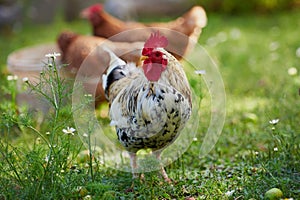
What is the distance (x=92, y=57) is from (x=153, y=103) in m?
1.66

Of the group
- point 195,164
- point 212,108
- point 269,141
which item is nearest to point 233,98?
point 212,108

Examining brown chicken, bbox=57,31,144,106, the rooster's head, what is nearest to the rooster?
the rooster's head

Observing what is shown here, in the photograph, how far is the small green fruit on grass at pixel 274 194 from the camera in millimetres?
3006

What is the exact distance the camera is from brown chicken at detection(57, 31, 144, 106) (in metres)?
4.48

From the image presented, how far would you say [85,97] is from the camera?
3.40 m

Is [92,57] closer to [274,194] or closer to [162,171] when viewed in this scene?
[162,171]

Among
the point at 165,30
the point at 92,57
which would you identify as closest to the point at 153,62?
the point at 92,57

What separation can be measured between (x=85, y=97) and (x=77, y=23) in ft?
20.4

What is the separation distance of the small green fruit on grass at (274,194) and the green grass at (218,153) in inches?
4.0

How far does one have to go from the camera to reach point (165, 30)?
204 inches

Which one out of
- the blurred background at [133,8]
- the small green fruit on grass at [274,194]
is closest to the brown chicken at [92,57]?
the small green fruit on grass at [274,194]

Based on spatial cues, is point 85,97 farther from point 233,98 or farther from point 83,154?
point 233,98

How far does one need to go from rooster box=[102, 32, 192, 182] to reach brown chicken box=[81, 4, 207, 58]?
159cm

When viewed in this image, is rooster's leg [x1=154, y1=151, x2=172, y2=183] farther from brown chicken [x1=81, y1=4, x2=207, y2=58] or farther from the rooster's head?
brown chicken [x1=81, y1=4, x2=207, y2=58]
